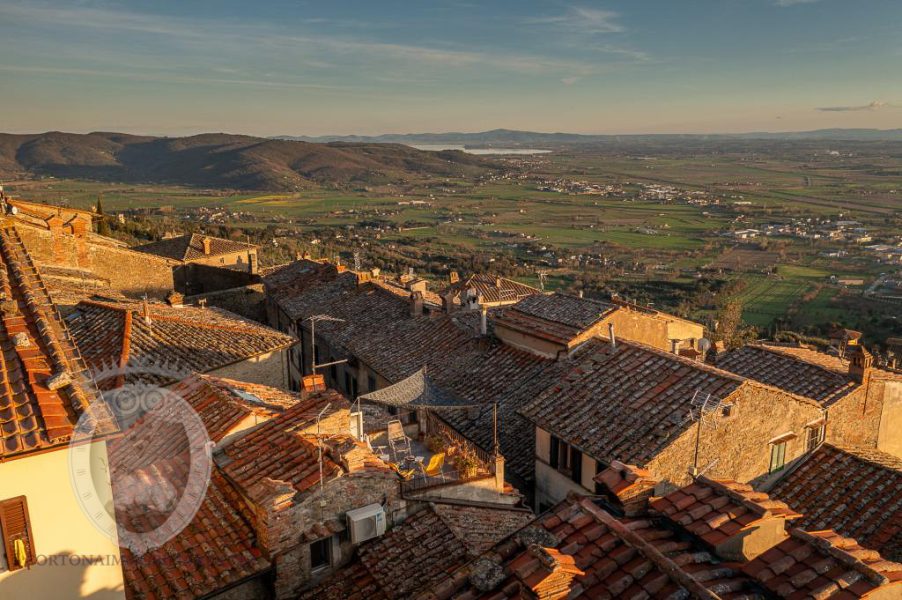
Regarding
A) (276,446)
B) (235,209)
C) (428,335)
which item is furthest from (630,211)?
(276,446)

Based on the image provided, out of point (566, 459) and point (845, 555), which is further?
point (566, 459)

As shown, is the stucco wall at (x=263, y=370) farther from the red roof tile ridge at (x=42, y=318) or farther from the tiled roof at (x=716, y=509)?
the tiled roof at (x=716, y=509)

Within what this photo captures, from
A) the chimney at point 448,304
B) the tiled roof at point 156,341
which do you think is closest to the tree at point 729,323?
the chimney at point 448,304

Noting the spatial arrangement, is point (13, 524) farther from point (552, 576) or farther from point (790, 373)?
point (790, 373)

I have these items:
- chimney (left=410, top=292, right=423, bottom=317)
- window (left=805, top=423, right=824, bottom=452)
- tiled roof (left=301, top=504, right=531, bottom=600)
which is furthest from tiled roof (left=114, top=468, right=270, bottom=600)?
chimney (left=410, top=292, right=423, bottom=317)

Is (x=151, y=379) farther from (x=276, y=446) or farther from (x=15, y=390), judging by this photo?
(x=15, y=390)

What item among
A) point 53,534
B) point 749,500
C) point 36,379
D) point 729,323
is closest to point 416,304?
point 36,379
